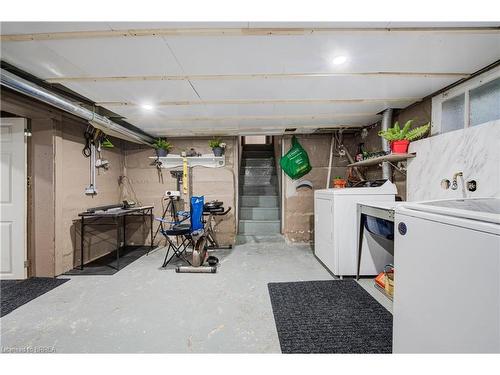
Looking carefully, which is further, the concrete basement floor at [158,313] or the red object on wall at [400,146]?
the red object on wall at [400,146]

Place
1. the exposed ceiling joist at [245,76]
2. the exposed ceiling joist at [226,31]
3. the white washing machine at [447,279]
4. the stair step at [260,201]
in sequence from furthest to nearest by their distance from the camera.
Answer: the stair step at [260,201] → the exposed ceiling joist at [245,76] → the exposed ceiling joist at [226,31] → the white washing machine at [447,279]

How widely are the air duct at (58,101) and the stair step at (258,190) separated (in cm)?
263

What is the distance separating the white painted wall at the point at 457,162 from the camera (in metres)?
1.57

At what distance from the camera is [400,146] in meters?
2.38

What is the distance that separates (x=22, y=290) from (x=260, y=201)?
388 cm

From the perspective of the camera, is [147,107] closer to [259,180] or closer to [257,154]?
[259,180]

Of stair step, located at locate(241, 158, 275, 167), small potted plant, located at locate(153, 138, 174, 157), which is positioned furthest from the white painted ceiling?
stair step, located at locate(241, 158, 275, 167)

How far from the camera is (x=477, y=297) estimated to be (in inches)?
29.4

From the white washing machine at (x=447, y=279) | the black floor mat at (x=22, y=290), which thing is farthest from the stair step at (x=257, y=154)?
the white washing machine at (x=447, y=279)

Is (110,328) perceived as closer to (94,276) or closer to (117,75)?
(94,276)

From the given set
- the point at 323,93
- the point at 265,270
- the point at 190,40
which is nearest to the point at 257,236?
the point at 265,270

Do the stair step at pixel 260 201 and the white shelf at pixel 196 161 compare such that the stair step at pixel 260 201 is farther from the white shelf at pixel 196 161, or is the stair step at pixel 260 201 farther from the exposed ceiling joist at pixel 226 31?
the exposed ceiling joist at pixel 226 31

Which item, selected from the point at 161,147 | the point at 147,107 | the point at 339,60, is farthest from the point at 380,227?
the point at 161,147
